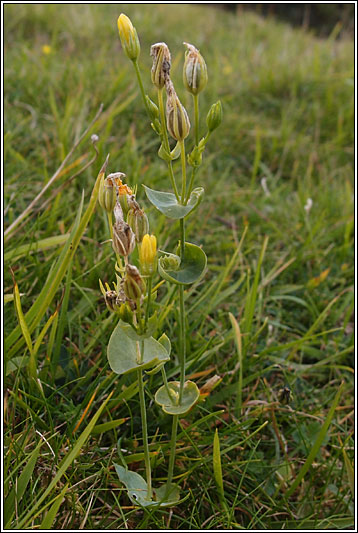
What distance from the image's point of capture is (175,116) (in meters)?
0.72

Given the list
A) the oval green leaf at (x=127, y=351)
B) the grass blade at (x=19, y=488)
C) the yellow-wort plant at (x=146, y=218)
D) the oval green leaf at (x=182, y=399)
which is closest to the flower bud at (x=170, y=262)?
the yellow-wort plant at (x=146, y=218)

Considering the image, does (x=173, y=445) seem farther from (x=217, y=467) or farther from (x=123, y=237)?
(x=123, y=237)

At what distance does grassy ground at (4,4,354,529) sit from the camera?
38.3 inches

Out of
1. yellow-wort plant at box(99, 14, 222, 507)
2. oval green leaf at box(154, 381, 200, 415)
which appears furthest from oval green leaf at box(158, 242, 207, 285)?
oval green leaf at box(154, 381, 200, 415)

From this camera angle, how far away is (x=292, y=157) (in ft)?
7.11

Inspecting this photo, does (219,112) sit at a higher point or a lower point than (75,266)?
higher

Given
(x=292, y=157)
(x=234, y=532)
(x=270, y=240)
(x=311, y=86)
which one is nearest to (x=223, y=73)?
(x=311, y=86)

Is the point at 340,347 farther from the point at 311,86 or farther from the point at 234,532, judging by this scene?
the point at 311,86

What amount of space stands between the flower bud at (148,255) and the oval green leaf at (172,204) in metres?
0.05

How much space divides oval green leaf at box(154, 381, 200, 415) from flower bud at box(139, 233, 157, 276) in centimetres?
25

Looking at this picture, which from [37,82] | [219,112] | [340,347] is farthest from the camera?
[37,82]

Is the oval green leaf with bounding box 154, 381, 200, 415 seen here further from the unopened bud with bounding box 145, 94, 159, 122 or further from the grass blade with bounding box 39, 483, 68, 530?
the unopened bud with bounding box 145, 94, 159, 122

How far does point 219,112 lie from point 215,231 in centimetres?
92

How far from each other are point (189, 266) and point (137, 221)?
0.12 meters
